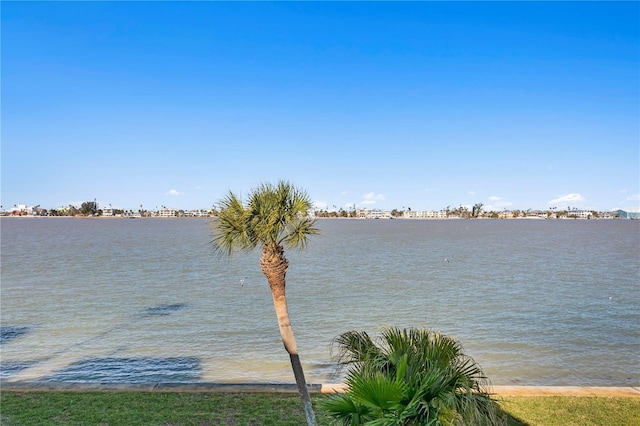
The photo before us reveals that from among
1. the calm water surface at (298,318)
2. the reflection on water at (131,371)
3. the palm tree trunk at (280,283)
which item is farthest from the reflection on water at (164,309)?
the palm tree trunk at (280,283)

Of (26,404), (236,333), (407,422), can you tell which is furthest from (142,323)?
(407,422)

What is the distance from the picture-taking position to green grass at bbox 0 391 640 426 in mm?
10336

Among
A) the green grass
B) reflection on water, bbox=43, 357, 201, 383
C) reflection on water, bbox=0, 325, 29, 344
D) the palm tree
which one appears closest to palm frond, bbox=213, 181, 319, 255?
the palm tree

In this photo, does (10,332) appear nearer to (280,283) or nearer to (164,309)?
(164,309)

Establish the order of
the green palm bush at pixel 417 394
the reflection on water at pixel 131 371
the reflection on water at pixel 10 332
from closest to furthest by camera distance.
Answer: the green palm bush at pixel 417 394
the reflection on water at pixel 131 371
the reflection on water at pixel 10 332

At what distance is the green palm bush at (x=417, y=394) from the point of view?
5250 millimetres

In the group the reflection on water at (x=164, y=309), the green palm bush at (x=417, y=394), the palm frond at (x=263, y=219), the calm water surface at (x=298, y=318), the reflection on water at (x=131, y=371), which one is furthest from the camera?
the reflection on water at (x=164, y=309)

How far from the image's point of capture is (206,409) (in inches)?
431

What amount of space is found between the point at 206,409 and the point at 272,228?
15.8 feet

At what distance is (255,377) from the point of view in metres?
16.1

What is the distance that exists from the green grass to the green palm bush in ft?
15.6

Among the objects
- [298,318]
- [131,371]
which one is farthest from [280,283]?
[298,318]

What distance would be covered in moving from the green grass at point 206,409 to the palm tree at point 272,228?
Result: 203cm

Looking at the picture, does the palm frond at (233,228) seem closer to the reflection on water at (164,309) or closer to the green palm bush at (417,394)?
the green palm bush at (417,394)
